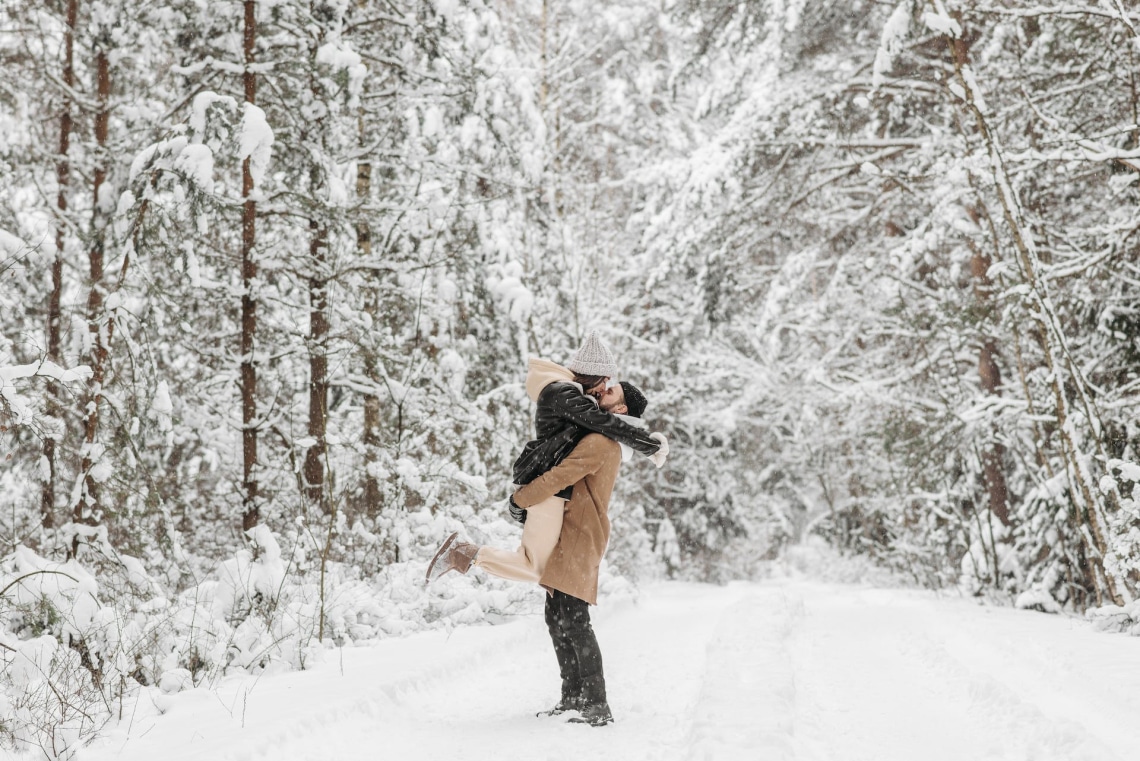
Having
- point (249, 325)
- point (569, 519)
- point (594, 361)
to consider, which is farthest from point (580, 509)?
point (249, 325)

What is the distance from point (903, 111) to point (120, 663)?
11.4 metres

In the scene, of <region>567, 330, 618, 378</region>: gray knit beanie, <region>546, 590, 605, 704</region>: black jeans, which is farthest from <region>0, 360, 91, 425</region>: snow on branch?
<region>546, 590, 605, 704</region>: black jeans

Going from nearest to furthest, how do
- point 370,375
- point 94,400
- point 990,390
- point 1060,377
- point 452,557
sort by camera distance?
1. point 452,557
2. point 94,400
3. point 1060,377
4. point 370,375
5. point 990,390

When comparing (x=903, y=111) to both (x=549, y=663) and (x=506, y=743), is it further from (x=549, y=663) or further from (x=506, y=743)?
(x=506, y=743)

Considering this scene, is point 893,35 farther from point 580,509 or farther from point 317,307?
point 580,509

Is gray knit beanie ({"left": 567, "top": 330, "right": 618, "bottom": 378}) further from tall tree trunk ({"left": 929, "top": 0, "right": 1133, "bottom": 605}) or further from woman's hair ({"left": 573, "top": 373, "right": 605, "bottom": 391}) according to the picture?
Result: tall tree trunk ({"left": 929, "top": 0, "right": 1133, "bottom": 605})

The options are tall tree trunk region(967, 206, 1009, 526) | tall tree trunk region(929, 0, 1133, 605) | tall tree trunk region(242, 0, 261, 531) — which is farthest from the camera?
tall tree trunk region(967, 206, 1009, 526)

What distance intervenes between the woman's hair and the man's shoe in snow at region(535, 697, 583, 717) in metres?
1.60

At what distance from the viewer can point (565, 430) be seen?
14.2ft

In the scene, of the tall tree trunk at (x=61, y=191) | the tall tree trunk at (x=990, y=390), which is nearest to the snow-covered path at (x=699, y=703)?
the tall tree trunk at (x=61, y=191)

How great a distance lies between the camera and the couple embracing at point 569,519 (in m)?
4.21

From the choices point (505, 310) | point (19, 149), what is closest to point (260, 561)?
point (505, 310)

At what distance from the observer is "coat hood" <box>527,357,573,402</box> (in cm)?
442

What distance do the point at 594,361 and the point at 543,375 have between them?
282mm
